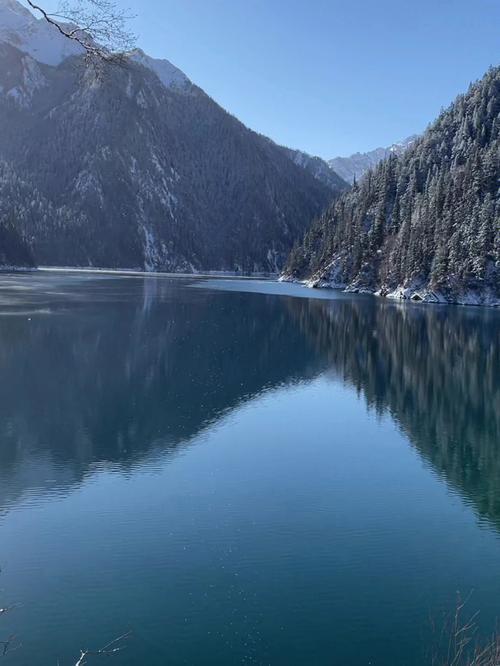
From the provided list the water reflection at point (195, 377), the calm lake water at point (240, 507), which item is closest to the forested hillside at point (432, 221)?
the water reflection at point (195, 377)

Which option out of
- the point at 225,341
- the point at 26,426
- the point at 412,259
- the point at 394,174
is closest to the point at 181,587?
the point at 26,426

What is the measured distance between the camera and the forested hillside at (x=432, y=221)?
116188mm

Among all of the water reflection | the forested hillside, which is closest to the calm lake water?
the water reflection

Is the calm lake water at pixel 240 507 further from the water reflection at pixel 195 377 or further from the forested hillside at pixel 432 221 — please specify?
the forested hillside at pixel 432 221

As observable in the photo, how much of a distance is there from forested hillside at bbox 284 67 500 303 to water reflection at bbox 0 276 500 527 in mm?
41968

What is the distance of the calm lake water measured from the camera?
12500 mm

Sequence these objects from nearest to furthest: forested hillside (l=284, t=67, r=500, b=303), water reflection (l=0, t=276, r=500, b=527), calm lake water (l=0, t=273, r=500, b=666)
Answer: calm lake water (l=0, t=273, r=500, b=666) < water reflection (l=0, t=276, r=500, b=527) < forested hillside (l=284, t=67, r=500, b=303)

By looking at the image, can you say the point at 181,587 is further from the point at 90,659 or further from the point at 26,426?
the point at 26,426

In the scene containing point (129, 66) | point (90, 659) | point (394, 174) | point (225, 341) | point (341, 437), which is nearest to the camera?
point (129, 66)

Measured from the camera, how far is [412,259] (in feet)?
416

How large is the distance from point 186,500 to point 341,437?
458 inches

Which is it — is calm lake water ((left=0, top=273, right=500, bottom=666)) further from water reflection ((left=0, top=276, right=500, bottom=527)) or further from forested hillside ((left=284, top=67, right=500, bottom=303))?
forested hillside ((left=284, top=67, right=500, bottom=303))

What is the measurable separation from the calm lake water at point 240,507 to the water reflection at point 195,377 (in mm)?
188

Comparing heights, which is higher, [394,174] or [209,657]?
[394,174]
